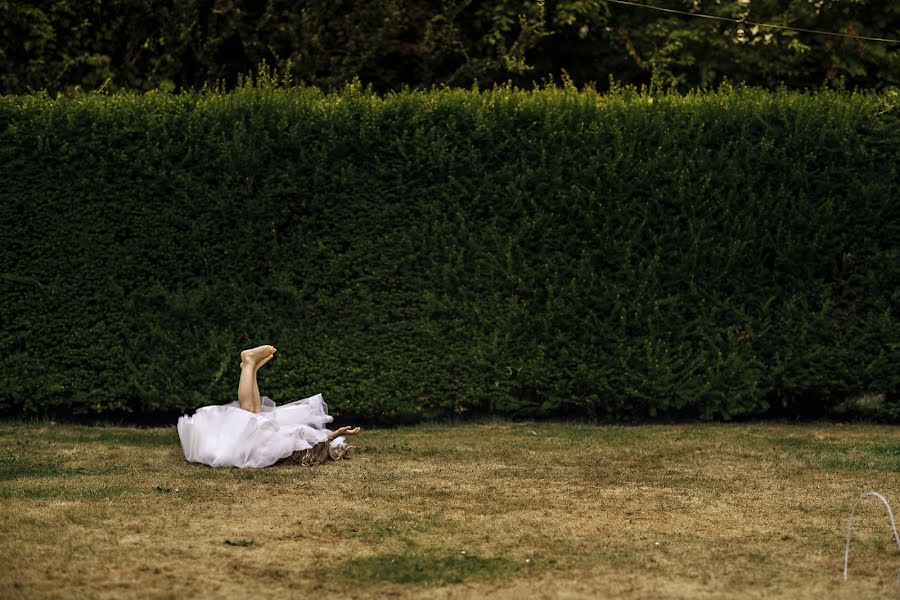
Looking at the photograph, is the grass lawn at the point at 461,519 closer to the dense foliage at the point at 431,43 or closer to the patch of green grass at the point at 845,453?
the patch of green grass at the point at 845,453

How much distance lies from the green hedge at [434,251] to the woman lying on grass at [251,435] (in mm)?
1974

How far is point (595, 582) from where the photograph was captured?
5.55 metres

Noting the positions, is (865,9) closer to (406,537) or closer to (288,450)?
(288,450)

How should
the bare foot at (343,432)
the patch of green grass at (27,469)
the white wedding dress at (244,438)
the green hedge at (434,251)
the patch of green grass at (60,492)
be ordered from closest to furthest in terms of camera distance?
the patch of green grass at (60,492) → the patch of green grass at (27,469) → the white wedding dress at (244,438) → the bare foot at (343,432) → the green hedge at (434,251)

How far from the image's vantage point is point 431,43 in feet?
50.0

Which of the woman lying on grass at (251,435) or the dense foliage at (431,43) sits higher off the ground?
the dense foliage at (431,43)

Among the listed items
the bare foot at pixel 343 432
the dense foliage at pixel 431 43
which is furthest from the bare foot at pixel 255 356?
the dense foliage at pixel 431 43

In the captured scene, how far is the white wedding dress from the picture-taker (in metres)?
8.60

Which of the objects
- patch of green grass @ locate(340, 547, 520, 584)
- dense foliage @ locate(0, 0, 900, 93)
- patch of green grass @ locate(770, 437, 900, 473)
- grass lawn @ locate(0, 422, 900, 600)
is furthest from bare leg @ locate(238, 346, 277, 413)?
dense foliage @ locate(0, 0, 900, 93)

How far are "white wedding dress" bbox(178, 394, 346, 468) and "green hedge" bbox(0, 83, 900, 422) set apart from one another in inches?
84.9

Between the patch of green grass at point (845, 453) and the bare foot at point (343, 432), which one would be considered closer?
the bare foot at point (343, 432)

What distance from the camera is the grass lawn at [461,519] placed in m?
5.54

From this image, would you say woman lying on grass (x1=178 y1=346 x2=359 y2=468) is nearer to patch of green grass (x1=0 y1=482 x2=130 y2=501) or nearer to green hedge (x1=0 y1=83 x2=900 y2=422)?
patch of green grass (x1=0 y1=482 x2=130 y2=501)

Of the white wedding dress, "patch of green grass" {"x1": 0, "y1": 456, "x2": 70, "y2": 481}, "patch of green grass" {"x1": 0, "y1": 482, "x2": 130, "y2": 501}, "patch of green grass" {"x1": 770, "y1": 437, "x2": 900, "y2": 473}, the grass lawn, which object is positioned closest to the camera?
the grass lawn
